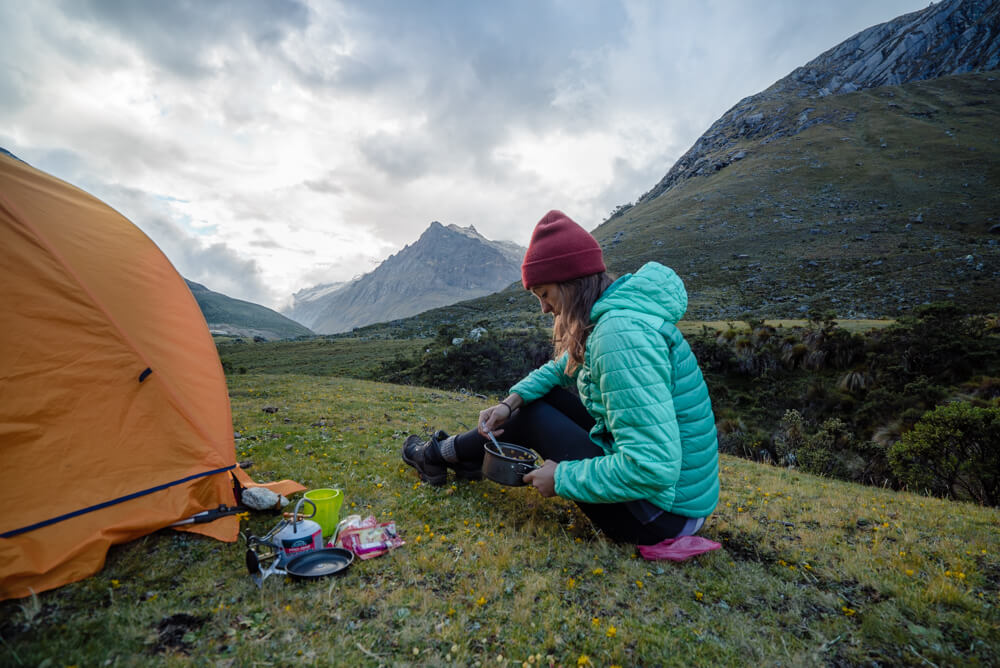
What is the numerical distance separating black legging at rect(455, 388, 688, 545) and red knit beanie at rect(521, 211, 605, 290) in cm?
138

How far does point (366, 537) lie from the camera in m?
3.78

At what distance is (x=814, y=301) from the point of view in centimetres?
3347

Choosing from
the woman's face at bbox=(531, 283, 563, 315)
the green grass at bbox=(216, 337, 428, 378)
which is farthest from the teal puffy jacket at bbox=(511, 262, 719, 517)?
the green grass at bbox=(216, 337, 428, 378)

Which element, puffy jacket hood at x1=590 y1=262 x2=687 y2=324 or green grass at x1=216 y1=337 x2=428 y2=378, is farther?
green grass at x1=216 y1=337 x2=428 y2=378

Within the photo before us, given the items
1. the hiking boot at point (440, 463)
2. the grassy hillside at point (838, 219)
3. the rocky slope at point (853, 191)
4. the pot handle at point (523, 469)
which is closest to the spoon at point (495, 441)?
the pot handle at point (523, 469)

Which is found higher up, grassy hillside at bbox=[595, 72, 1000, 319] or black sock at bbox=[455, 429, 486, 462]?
grassy hillside at bbox=[595, 72, 1000, 319]

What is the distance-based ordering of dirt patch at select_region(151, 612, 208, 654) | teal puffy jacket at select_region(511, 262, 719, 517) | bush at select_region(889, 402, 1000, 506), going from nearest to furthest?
dirt patch at select_region(151, 612, 208, 654)
teal puffy jacket at select_region(511, 262, 719, 517)
bush at select_region(889, 402, 1000, 506)

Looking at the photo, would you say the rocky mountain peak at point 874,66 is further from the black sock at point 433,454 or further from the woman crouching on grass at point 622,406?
the black sock at point 433,454

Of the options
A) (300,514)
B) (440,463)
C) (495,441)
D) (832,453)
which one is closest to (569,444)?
(495,441)

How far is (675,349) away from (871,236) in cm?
6137

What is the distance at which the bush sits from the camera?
6.80 metres

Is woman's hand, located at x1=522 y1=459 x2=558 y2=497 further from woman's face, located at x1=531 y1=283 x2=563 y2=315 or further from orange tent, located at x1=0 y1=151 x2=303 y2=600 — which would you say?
orange tent, located at x1=0 y1=151 x2=303 y2=600

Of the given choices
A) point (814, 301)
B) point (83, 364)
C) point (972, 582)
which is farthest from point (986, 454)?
point (814, 301)

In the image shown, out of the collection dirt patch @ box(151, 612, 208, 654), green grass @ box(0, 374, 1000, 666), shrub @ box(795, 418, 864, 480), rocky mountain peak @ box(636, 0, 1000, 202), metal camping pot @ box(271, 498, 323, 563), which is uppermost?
rocky mountain peak @ box(636, 0, 1000, 202)
